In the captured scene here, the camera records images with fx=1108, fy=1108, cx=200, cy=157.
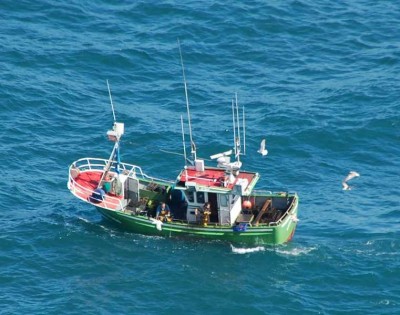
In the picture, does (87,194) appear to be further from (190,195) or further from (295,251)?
(295,251)

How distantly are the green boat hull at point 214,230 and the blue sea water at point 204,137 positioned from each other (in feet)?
Answer: 2.17

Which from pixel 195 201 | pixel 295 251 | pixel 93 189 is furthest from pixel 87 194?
pixel 295 251

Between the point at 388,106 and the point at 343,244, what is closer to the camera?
the point at 343,244

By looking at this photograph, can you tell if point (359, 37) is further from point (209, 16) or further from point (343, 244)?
point (343, 244)

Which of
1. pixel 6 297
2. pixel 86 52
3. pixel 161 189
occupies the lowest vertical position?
pixel 6 297

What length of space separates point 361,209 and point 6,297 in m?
31.0

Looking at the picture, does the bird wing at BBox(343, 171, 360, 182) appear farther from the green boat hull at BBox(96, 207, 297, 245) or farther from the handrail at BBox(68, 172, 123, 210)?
the handrail at BBox(68, 172, 123, 210)

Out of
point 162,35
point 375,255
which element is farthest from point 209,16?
point 375,255

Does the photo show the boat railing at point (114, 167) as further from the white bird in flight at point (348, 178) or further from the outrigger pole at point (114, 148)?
the white bird in flight at point (348, 178)

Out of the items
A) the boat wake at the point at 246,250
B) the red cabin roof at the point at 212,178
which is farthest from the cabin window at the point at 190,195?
the boat wake at the point at 246,250

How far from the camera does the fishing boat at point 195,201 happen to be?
84375 mm

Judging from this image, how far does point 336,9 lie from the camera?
434ft

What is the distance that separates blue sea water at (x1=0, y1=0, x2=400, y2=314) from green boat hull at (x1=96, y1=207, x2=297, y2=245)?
661 mm

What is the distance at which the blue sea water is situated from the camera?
7962 cm
